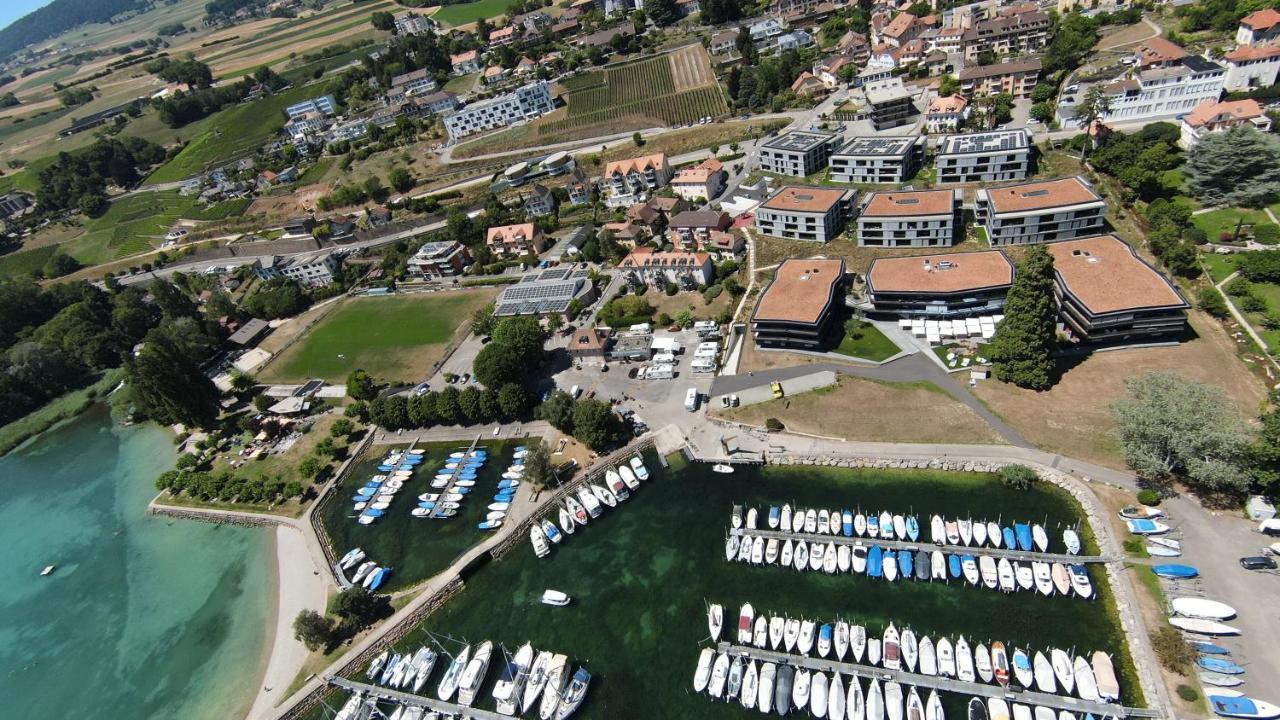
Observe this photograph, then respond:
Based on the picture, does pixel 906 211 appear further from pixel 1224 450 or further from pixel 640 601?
pixel 640 601

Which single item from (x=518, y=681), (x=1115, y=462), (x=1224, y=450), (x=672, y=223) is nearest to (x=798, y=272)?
(x=672, y=223)

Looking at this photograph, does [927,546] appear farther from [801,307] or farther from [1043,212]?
[1043,212]

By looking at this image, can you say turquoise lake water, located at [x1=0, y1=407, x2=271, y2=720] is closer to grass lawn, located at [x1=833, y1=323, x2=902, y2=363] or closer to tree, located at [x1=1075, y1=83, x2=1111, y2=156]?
grass lawn, located at [x1=833, y1=323, x2=902, y2=363]

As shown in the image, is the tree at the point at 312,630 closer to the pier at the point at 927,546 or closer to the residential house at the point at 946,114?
the pier at the point at 927,546

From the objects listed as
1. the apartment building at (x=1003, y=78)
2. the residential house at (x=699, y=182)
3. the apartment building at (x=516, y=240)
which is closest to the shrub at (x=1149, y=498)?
the residential house at (x=699, y=182)

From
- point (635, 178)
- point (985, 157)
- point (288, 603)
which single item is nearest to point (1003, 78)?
point (985, 157)
